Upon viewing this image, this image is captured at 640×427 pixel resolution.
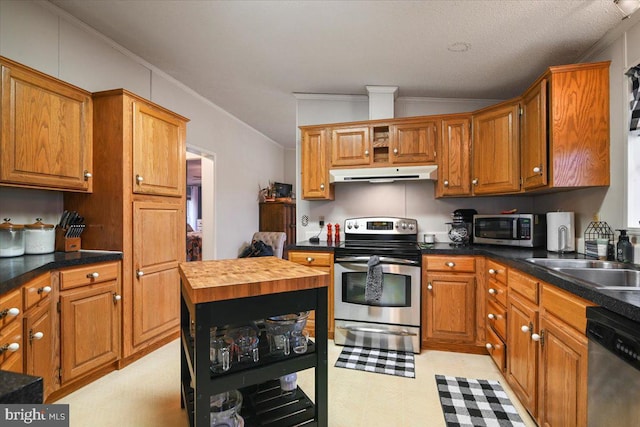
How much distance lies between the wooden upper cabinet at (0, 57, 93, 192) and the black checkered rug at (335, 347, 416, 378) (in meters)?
2.44

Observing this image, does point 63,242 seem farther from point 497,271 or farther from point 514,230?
point 514,230

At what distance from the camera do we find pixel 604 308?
1.21 metres

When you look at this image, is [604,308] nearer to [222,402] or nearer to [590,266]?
[590,266]

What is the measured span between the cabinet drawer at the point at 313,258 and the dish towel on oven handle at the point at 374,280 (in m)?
0.40

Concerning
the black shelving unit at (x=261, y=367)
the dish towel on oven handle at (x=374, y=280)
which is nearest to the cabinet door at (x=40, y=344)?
the black shelving unit at (x=261, y=367)

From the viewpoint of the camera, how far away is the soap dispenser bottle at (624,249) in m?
1.92

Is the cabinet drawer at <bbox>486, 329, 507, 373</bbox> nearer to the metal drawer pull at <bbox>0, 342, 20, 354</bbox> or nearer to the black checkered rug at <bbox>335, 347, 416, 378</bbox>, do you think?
the black checkered rug at <bbox>335, 347, 416, 378</bbox>

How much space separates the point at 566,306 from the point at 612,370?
1.06 feet

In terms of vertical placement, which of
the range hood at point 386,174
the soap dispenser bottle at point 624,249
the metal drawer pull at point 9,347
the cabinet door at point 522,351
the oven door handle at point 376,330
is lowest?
the oven door handle at point 376,330

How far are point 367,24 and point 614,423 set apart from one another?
2.52 meters

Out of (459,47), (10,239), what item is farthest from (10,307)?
(459,47)

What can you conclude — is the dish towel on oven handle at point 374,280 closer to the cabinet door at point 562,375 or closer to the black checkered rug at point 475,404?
the black checkered rug at point 475,404

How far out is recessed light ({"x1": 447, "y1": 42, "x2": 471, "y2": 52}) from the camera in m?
2.53

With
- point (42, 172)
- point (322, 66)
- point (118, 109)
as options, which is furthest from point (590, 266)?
point (42, 172)
